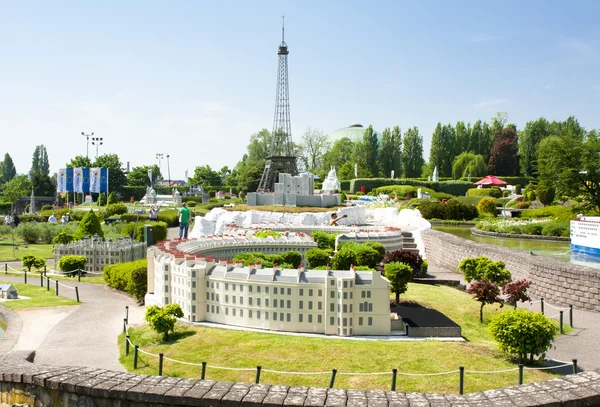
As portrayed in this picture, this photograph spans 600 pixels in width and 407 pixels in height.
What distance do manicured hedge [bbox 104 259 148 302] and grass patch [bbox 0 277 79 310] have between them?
9.27ft

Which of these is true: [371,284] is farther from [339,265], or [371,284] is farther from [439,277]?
[439,277]

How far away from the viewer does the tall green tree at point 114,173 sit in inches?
4067

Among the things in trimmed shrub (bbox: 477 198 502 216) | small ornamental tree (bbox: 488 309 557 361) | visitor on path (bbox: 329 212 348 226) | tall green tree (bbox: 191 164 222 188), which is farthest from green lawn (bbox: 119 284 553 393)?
tall green tree (bbox: 191 164 222 188)

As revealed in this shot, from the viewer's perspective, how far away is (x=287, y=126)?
303 ft

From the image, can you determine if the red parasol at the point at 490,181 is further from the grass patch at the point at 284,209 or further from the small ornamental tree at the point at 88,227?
the small ornamental tree at the point at 88,227

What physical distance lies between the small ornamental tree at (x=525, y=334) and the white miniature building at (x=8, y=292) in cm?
2291

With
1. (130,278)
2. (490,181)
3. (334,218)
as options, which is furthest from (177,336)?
(490,181)

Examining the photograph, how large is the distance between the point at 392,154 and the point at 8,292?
291 ft

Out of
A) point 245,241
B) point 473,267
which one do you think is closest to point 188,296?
point 245,241

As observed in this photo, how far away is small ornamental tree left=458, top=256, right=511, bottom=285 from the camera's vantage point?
2845 cm

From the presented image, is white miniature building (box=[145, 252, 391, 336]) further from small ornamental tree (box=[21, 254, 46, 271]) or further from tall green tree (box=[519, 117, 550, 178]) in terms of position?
tall green tree (box=[519, 117, 550, 178])

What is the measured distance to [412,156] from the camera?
107 meters

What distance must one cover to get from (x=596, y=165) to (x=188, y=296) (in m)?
46.9

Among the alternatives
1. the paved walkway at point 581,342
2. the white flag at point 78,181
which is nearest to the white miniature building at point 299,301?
the paved walkway at point 581,342
